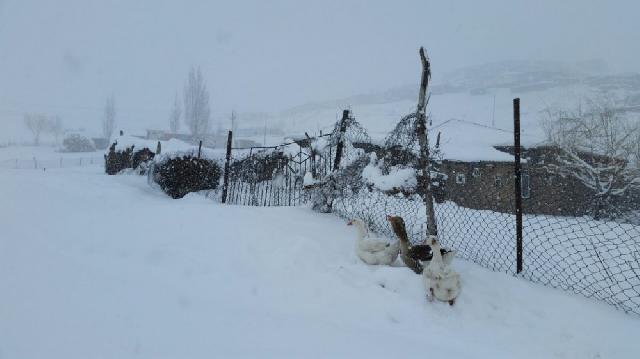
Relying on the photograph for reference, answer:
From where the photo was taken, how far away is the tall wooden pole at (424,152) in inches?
177

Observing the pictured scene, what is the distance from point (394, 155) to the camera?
497 cm

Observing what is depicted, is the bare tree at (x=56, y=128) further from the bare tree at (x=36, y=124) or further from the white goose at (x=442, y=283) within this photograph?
the white goose at (x=442, y=283)

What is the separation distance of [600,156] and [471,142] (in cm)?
690

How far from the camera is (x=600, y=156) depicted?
2073 cm

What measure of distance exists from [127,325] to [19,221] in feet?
12.8

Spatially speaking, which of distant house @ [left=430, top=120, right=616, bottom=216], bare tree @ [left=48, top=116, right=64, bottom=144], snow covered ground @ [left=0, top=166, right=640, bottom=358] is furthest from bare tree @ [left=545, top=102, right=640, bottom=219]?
bare tree @ [left=48, top=116, right=64, bottom=144]

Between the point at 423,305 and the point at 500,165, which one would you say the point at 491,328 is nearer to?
the point at 423,305

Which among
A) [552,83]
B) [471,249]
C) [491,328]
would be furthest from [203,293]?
[552,83]

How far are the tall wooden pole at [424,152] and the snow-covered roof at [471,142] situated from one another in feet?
41.1

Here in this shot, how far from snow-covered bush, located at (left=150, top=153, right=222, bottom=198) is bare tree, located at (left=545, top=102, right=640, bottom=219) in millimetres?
17505

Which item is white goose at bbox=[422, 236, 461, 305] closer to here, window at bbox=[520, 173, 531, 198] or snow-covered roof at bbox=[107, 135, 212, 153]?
snow-covered roof at bbox=[107, 135, 212, 153]

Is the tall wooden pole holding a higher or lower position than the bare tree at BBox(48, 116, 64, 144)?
lower

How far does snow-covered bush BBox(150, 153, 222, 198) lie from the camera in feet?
35.7

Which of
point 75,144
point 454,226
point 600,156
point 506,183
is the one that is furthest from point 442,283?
point 75,144
